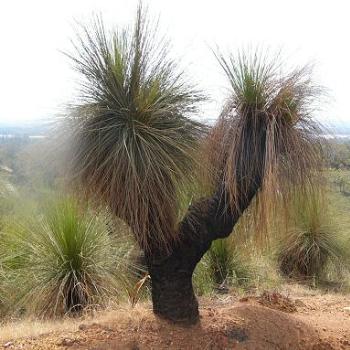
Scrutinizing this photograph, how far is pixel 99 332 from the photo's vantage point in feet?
12.7

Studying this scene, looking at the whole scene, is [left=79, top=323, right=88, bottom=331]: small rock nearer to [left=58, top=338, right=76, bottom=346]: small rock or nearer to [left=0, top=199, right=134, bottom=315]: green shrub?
[left=58, top=338, right=76, bottom=346]: small rock

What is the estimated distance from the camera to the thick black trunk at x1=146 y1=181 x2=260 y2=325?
3.72 metres

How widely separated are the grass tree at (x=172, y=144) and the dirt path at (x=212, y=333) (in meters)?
0.29

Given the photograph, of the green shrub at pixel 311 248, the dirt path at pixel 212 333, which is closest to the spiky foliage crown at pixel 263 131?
the dirt path at pixel 212 333

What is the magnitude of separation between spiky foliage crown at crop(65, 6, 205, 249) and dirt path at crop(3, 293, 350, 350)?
2.36ft

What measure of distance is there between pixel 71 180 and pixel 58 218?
274cm

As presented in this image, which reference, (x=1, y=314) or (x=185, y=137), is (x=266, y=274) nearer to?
(x=1, y=314)

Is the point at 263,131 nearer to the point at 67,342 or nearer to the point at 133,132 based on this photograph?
the point at 133,132

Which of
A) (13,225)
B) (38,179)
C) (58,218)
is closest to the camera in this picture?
(38,179)

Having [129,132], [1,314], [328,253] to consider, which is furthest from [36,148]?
[328,253]

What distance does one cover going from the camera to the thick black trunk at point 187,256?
12.2 ft

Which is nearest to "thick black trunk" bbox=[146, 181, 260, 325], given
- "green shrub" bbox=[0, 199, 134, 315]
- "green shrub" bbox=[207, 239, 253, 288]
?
"green shrub" bbox=[0, 199, 134, 315]

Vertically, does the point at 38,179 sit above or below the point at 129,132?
below

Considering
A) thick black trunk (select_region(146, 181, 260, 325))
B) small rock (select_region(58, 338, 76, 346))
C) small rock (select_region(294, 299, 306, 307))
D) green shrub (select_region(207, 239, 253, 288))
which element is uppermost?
thick black trunk (select_region(146, 181, 260, 325))
